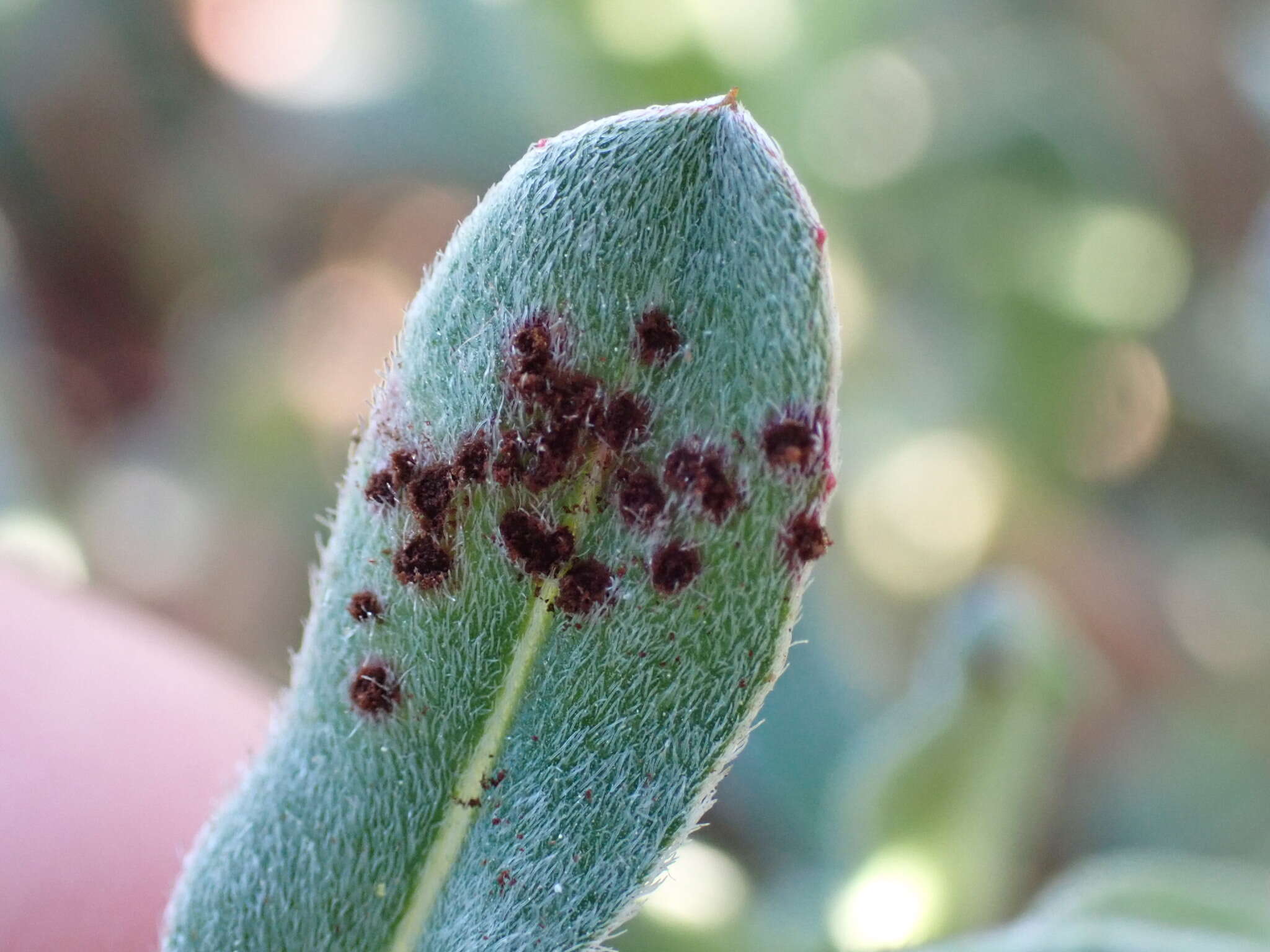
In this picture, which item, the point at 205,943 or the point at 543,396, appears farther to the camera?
the point at 205,943

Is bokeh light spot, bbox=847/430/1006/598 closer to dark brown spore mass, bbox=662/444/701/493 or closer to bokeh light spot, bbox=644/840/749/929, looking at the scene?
bokeh light spot, bbox=644/840/749/929

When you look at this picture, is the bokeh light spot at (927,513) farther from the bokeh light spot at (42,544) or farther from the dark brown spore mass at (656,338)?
the dark brown spore mass at (656,338)

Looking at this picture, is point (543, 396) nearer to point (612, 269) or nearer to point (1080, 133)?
point (612, 269)

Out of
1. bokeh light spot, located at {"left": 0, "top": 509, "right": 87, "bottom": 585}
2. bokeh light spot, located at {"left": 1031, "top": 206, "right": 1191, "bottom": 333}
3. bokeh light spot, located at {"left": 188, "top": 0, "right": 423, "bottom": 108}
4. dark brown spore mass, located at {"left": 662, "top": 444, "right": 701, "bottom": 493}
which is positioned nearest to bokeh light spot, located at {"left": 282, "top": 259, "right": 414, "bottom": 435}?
bokeh light spot, located at {"left": 188, "top": 0, "right": 423, "bottom": 108}

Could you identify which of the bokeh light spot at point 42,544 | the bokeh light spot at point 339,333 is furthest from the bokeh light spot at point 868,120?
the bokeh light spot at point 42,544

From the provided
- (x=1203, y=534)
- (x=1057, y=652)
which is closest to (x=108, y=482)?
(x=1057, y=652)

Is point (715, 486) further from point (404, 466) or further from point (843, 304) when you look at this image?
point (843, 304)
